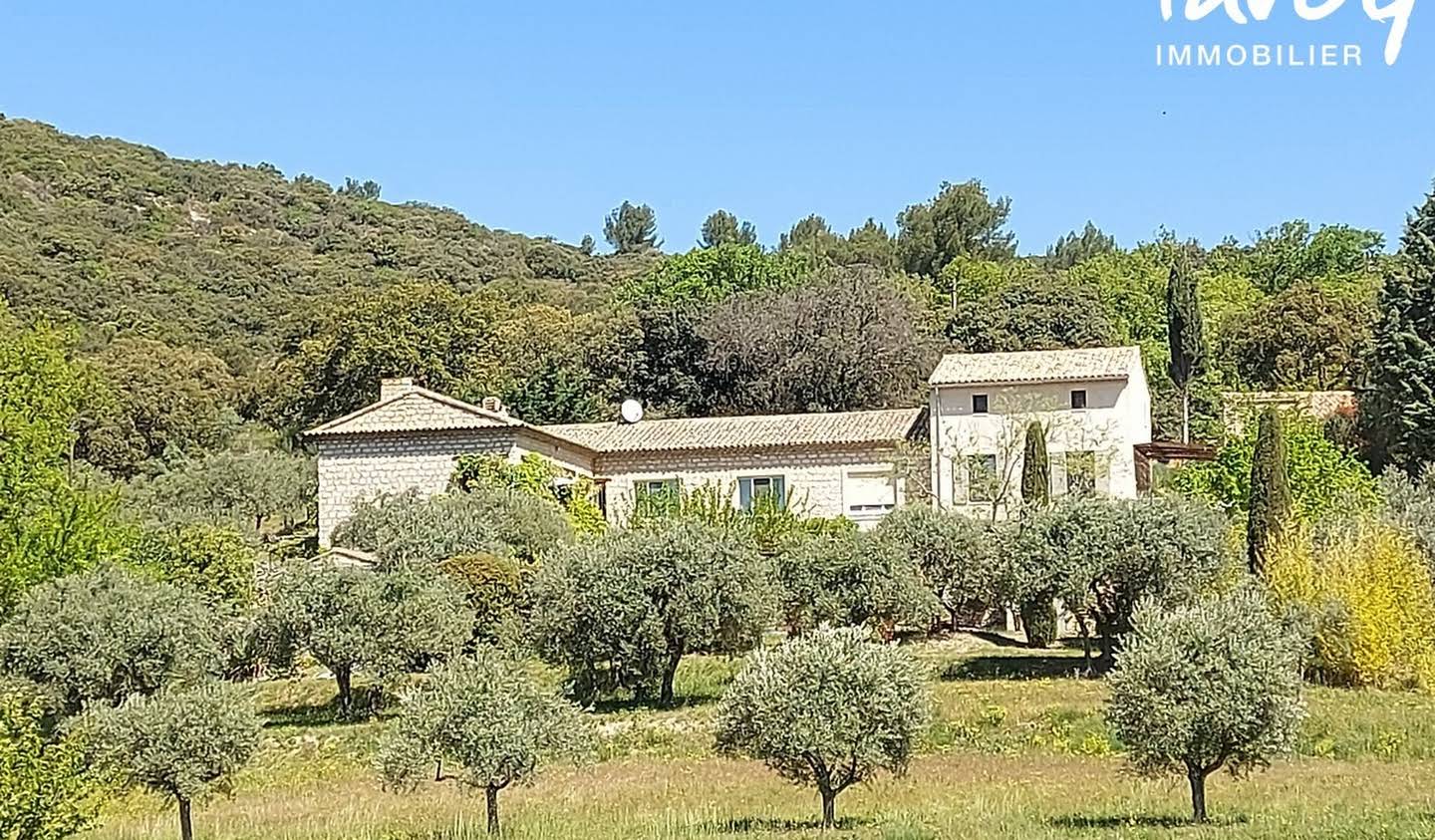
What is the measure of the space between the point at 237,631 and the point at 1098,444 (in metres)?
21.6

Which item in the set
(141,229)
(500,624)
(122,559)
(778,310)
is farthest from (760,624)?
(141,229)

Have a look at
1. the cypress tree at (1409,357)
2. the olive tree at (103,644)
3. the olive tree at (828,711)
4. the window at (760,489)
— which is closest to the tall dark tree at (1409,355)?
the cypress tree at (1409,357)

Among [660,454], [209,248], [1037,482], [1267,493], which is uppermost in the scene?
[209,248]

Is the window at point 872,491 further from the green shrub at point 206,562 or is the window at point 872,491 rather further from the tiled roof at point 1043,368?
the green shrub at point 206,562

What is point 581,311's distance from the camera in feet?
258

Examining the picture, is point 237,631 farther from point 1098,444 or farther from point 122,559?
point 1098,444

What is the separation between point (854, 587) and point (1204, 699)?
13.1 metres

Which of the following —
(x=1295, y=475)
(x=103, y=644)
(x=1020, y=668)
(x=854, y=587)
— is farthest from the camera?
(x=1295, y=475)

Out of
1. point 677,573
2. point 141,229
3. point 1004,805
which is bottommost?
point 1004,805

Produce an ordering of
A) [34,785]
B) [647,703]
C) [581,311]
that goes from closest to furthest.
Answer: [34,785]
[647,703]
[581,311]

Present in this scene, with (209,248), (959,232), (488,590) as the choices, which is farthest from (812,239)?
(488,590)

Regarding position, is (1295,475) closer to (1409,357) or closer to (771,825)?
(1409,357)

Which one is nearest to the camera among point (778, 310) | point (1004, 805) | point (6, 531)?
point (1004, 805)

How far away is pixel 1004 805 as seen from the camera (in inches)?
691
